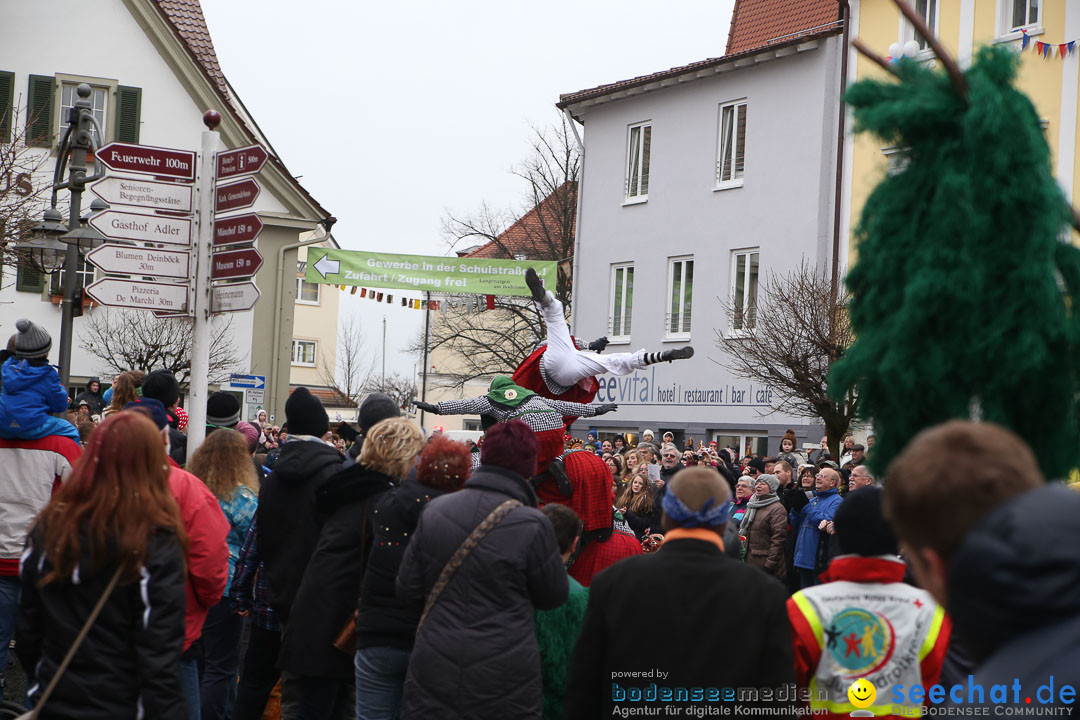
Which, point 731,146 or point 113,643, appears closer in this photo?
point 113,643

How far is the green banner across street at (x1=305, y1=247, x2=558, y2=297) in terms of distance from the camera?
24266 mm


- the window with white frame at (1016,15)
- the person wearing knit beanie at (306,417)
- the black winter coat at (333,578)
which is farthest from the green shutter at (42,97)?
the black winter coat at (333,578)

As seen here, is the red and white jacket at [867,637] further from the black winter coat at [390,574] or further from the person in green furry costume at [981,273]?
the black winter coat at [390,574]

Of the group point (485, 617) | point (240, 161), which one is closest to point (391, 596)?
point (485, 617)

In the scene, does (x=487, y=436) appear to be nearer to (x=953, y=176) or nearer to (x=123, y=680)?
(x=123, y=680)

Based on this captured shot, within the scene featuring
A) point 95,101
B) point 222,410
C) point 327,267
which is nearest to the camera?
point 222,410

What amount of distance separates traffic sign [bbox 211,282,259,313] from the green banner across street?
16.3m

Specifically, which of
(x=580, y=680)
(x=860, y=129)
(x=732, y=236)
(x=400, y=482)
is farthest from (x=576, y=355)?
(x=732, y=236)

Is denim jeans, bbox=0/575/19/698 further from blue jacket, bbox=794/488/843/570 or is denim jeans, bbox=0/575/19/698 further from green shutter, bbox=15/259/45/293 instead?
green shutter, bbox=15/259/45/293

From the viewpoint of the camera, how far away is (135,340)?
85.3ft

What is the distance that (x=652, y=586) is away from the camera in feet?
12.5

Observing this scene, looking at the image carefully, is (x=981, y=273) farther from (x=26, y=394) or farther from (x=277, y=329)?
(x=277, y=329)

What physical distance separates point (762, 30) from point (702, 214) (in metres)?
4.92

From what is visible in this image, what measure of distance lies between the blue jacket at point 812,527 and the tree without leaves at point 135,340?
17.6 metres
